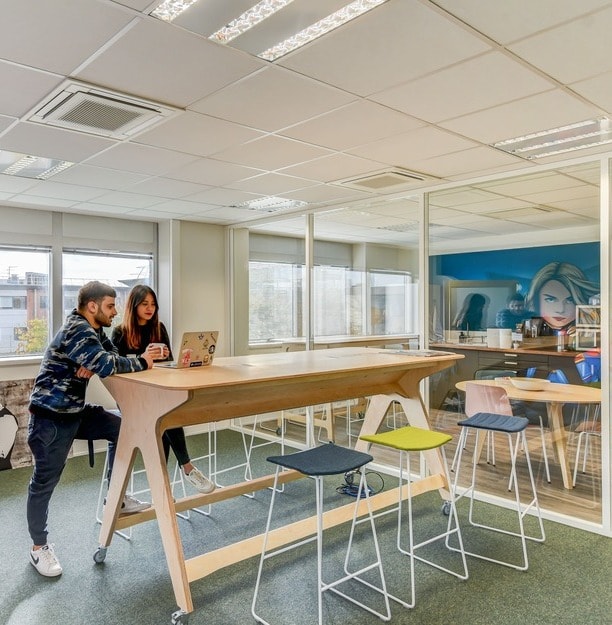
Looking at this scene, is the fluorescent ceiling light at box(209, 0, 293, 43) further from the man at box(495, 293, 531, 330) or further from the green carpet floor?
the man at box(495, 293, 531, 330)

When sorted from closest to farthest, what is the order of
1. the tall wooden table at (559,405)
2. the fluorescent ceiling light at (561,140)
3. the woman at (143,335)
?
the fluorescent ceiling light at (561,140), the woman at (143,335), the tall wooden table at (559,405)

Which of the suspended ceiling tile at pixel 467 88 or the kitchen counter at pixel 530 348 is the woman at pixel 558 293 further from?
the suspended ceiling tile at pixel 467 88

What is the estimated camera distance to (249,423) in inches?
262

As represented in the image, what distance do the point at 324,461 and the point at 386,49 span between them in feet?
6.03

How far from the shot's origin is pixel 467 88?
2.52 metres

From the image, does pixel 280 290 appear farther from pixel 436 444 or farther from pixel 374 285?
pixel 436 444

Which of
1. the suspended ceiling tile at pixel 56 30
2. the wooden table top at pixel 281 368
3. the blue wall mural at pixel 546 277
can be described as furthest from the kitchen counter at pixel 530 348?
the suspended ceiling tile at pixel 56 30

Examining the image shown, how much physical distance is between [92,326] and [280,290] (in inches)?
135

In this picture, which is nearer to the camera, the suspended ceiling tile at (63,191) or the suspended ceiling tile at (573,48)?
the suspended ceiling tile at (573,48)

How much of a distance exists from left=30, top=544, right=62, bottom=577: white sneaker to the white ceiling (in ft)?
8.16

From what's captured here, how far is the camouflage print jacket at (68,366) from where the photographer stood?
284cm

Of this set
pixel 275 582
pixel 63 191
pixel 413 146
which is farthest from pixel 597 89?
pixel 63 191

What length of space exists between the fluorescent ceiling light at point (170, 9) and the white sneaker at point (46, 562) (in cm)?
292

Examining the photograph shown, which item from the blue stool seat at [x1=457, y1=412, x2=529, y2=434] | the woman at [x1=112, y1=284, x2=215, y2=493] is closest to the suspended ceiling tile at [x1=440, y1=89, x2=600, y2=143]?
the blue stool seat at [x1=457, y1=412, x2=529, y2=434]
